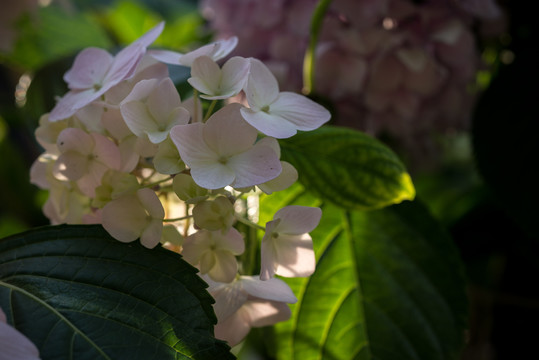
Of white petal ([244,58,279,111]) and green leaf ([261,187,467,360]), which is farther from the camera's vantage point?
green leaf ([261,187,467,360])

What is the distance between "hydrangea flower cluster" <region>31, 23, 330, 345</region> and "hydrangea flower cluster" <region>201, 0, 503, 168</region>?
21cm

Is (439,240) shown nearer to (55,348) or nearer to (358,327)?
(358,327)

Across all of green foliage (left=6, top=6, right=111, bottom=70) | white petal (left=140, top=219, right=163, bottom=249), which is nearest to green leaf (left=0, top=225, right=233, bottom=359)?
white petal (left=140, top=219, right=163, bottom=249)

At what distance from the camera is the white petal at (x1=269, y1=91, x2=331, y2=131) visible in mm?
280

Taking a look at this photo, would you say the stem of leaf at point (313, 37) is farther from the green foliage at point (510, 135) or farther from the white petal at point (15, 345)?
the white petal at point (15, 345)

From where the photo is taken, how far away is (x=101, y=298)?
25cm

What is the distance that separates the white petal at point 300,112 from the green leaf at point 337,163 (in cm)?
6

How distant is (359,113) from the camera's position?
1.79 feet

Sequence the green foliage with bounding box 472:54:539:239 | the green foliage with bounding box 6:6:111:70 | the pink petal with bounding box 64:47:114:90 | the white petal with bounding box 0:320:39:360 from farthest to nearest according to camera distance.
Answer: the green foliage with bounding box 6:6:111:70, the green foliage with bounding box 472:54:539:239, the pink petal with bounding box 64:47:114:90, the white petal with bounding box 0:320:39:360

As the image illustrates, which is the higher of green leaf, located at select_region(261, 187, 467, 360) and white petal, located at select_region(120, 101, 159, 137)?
white petal, located at select_region(120, 101, 159, 137)

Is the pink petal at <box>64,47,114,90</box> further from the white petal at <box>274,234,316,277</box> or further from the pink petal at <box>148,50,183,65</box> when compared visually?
the white petal at <box>274,234,316,277</box>

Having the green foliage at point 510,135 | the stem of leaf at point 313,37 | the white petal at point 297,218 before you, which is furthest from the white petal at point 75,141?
the green foliage at point 510,135

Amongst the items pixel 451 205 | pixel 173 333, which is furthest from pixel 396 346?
pixel 451 205

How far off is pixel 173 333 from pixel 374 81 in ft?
1.13
